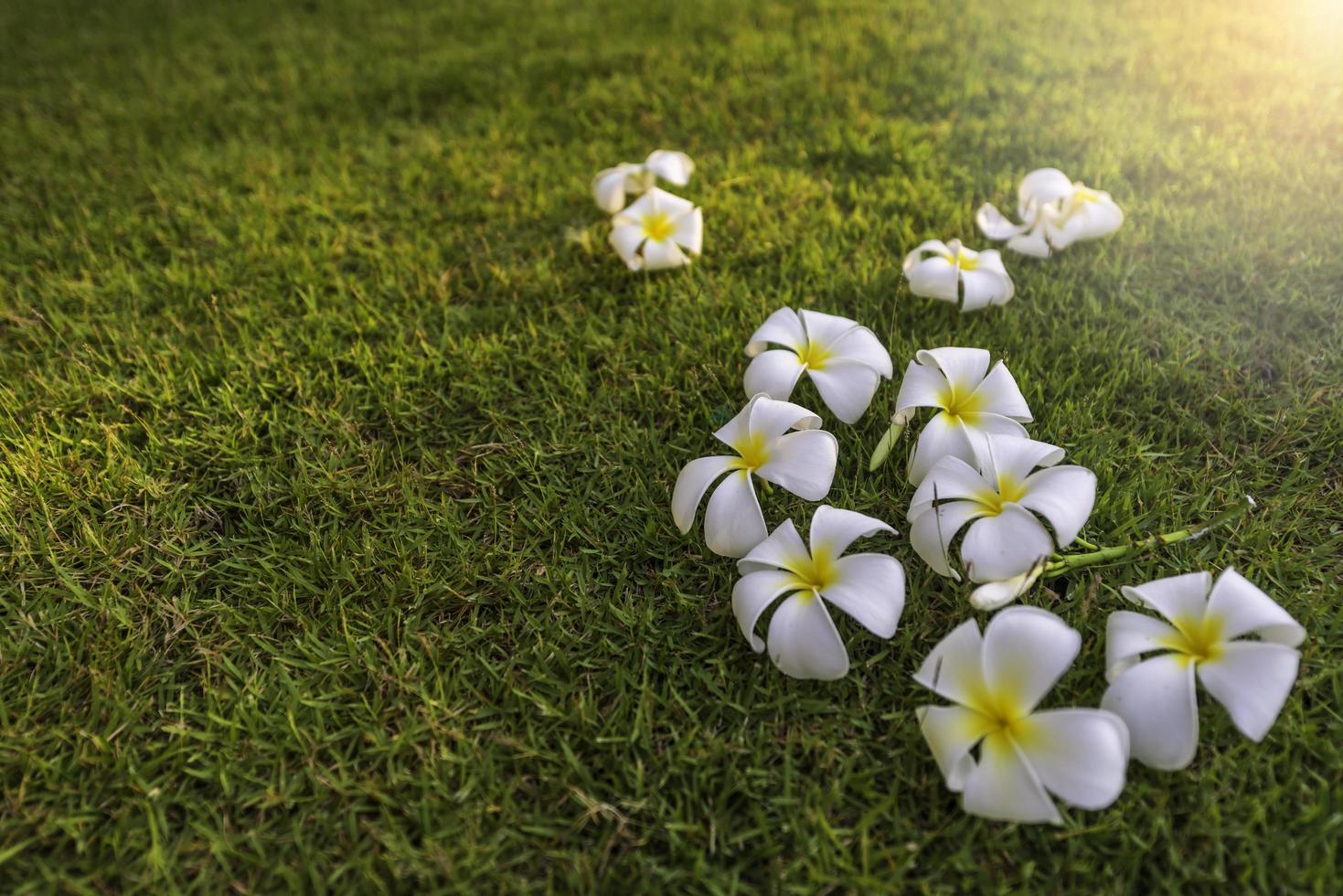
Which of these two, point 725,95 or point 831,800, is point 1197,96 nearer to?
point 725,95

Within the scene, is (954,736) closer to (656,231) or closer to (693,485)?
(693,485)

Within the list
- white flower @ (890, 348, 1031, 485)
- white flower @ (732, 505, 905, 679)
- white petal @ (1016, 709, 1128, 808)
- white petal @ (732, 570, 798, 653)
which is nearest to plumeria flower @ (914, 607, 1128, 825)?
white petal @ (1016, 709, 1128, 808)

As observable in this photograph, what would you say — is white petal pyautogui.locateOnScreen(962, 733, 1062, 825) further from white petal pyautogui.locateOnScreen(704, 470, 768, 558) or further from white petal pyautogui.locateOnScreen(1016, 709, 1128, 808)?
white petal pyautogui.locateOnScreen(704, 470, 768, 558)

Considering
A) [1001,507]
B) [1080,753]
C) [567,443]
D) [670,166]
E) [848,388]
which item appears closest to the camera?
[1080,753]

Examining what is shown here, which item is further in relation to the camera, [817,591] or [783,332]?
[783,332]

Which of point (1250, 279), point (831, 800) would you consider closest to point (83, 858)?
point (831, 800)

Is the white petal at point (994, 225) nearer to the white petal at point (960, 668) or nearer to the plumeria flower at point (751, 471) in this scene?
the plumeria flower at point (751, 471)

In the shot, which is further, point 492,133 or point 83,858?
point 492,133

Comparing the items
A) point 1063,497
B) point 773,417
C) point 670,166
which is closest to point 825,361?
point 773,417
